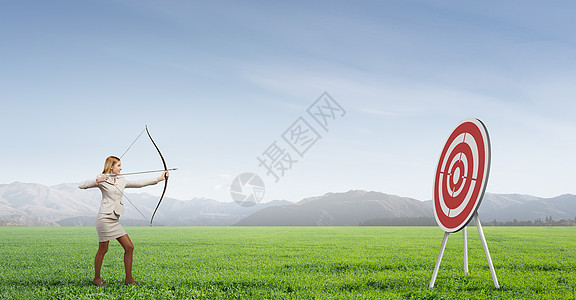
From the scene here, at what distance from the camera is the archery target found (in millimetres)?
8312

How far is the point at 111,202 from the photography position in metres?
8.56

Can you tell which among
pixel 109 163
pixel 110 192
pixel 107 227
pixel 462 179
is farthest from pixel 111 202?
pixel 462 179

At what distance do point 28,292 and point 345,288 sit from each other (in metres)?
7.17

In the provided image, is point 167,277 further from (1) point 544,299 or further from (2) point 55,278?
(1) point 544,299

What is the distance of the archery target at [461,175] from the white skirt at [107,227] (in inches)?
286

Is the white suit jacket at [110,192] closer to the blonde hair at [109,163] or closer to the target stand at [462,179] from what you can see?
the blonde hair at [109,163]

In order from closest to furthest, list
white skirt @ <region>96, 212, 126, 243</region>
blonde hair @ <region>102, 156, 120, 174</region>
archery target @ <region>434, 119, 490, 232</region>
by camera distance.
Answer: archery target @ <region>434, 119, 490, 232</region>, white skirt @ <region>96, 212, 126, 243</region>, blonde hair @ <region>102, 156, 120, 174</region>

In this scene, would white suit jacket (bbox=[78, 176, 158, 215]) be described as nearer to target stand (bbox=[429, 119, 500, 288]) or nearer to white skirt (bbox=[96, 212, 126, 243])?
white skirt (bbox=[96, 212, 126, 243])

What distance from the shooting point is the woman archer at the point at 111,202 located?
8430 millimetres

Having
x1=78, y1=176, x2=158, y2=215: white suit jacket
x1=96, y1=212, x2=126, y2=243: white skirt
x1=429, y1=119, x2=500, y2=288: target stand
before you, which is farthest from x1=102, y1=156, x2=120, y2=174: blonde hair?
x1=429, y1=119, x2=500, y2=288: target stand

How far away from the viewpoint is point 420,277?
1062 cm

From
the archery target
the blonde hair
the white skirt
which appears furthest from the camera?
the blonde hair

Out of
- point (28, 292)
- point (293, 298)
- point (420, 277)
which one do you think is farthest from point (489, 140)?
point (28, 292)

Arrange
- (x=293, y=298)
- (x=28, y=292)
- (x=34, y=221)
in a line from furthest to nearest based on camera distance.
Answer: (x=34, y=221)
(x=28, y=292)
(x=293, y=298)
